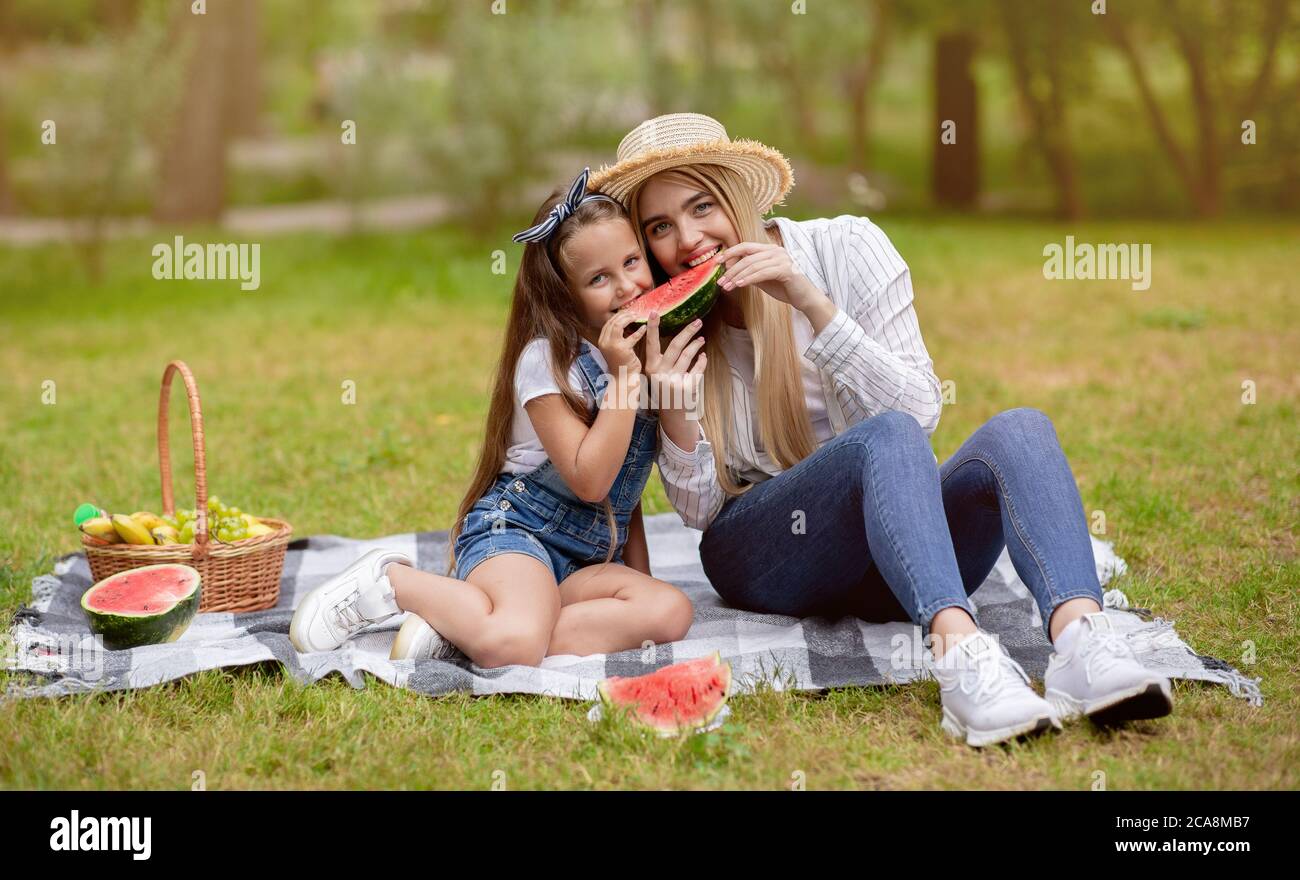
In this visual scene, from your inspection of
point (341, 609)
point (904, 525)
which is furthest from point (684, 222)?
point (341, 609)

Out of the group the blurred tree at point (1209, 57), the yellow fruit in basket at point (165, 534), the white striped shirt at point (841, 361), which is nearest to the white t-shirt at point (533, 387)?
the white striped shirt at point (841, 361)

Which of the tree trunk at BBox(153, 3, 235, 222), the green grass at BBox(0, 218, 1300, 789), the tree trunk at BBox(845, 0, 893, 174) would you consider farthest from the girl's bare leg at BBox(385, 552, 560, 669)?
the tree trunk at BBox(845, 0, 893, 174)

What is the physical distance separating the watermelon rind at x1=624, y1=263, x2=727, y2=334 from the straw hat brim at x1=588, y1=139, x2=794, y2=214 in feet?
1.16

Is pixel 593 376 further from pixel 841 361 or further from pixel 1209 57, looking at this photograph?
pixel 1209 57

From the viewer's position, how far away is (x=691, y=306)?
3.69 metres

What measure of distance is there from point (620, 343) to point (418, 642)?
1.06m

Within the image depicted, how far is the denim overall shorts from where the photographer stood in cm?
401

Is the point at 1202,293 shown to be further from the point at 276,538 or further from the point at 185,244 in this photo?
the point at 185,244

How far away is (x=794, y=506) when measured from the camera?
12.4ft

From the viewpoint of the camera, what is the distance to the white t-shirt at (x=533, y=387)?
3797mm

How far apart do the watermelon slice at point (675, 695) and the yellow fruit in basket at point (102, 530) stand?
188 cm

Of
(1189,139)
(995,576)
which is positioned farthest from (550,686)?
(1189,139)

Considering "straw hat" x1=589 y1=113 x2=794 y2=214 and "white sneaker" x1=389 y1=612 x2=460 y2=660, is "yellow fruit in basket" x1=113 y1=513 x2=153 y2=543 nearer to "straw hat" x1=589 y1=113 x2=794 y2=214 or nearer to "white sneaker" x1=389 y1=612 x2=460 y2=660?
"white sneaker" x1=389 y1=612 x2=460 y2=660

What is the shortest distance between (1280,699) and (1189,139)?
1686 cm
